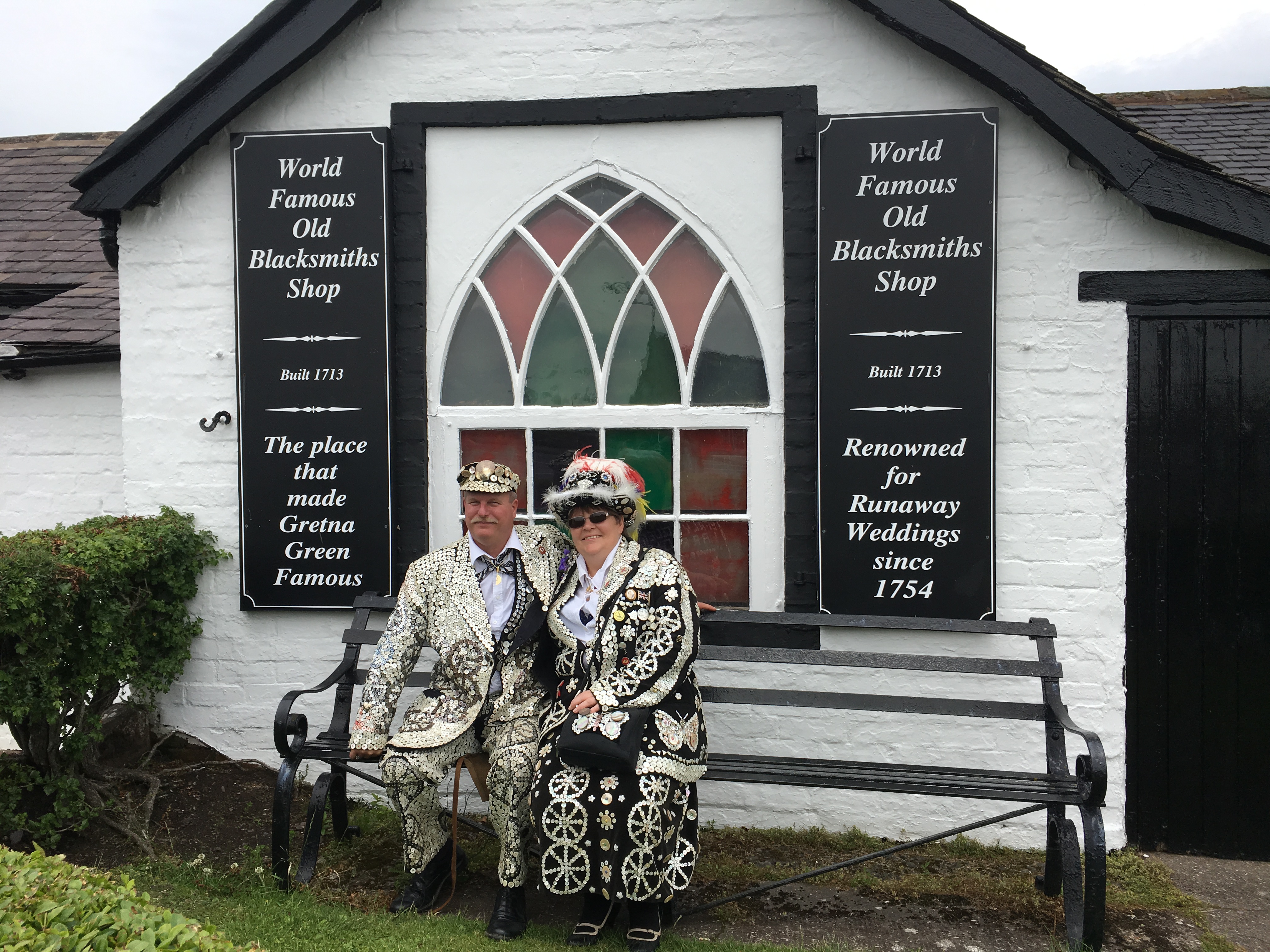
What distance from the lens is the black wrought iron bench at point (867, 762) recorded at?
336 centimetres

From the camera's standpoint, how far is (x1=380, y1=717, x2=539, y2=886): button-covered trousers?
3490 mm

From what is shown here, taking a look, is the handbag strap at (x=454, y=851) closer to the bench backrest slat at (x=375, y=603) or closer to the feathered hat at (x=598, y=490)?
the bench backrest slat at (x=375, y=603)

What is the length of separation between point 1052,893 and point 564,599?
7.52ft

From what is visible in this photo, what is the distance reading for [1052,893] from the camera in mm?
3754

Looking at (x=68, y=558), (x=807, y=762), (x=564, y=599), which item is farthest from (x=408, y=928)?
(x=68, y=558)

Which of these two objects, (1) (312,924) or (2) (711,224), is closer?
(1) (312,924)

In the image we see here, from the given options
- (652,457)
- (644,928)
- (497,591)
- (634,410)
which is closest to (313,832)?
(497,591)

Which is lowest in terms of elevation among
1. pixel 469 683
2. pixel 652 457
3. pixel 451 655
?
pixel 469 683

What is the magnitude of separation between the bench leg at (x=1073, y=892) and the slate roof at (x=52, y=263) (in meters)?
5.39

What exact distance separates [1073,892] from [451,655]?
247cm

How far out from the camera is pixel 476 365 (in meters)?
4.65

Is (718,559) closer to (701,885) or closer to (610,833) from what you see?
(701,885)

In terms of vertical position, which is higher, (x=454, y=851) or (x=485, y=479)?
(x=485, y=479)

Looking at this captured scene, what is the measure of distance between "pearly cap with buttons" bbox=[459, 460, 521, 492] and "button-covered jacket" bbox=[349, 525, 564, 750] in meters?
0.28
